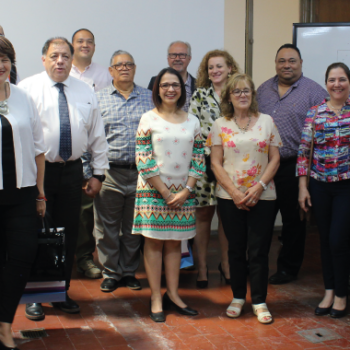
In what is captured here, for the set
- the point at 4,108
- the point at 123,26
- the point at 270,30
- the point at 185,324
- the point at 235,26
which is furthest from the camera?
the point at 270,30

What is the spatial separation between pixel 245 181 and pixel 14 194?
5.01ft

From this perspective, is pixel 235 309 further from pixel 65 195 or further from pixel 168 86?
pixel 168 86

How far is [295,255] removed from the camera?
4191mm

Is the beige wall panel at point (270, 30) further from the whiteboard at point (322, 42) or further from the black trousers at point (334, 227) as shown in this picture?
the black trousers at point (334, 227)

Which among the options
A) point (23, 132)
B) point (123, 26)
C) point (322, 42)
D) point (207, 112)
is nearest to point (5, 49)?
point (23, 132)

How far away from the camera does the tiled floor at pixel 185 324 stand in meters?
2.99

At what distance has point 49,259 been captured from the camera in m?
2.93

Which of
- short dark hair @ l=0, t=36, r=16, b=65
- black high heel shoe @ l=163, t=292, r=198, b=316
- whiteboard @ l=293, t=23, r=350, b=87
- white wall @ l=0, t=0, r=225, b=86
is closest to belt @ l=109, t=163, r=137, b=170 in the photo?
black high heel shoe @ l=163, t=292, r=198, b=316

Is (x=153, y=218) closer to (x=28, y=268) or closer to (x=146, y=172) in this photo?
(x=146, y=172)

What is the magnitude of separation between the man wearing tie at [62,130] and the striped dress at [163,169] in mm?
429

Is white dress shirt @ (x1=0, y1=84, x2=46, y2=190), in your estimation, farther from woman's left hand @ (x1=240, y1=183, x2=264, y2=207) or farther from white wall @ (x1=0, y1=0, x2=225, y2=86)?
white wall @ (x1=0, y1=0, x2=225, y2=86)

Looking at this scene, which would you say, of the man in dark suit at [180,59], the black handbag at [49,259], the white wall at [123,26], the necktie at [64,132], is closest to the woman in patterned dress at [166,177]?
the necktie at [64,132]

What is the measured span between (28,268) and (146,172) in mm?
972

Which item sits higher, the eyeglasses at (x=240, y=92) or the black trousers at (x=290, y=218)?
the eyeglasses at (x=240, y=92)
